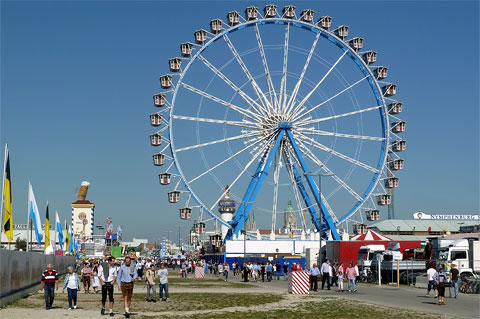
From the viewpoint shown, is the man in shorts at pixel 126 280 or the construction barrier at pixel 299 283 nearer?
the man in shorts at pixel 126 280

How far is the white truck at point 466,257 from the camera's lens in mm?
43041

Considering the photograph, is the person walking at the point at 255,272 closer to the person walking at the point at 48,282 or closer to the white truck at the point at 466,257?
the white truck at the point at 466,257

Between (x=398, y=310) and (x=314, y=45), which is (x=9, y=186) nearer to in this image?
(x=398, y=310)

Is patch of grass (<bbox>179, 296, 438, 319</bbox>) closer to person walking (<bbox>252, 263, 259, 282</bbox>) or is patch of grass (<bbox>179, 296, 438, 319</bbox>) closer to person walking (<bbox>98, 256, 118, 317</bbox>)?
person walking (<bbox>98, 256, 118, 317</bbox>)

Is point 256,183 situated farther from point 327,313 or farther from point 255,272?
point 327,313

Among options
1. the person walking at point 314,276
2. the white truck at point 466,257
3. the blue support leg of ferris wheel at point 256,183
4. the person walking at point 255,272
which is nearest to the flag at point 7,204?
the person walking at point 314,276

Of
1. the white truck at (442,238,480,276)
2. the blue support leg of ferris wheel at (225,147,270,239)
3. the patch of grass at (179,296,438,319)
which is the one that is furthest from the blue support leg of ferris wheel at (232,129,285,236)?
the patch of grass at (179,296,438,319)

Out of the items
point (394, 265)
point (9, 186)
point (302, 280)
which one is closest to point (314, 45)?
point (394, 265)

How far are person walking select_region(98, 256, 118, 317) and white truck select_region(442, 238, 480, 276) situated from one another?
66.7 feet

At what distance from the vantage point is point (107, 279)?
84.4ft

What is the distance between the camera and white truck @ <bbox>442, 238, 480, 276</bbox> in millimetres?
43041

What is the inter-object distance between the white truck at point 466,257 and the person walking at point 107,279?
20.3 meters

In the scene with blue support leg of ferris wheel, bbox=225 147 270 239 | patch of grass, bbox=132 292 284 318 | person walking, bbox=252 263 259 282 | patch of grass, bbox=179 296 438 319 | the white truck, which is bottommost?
patch of grass, bbox=132 292 284 318

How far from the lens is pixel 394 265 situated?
48.3 meters
